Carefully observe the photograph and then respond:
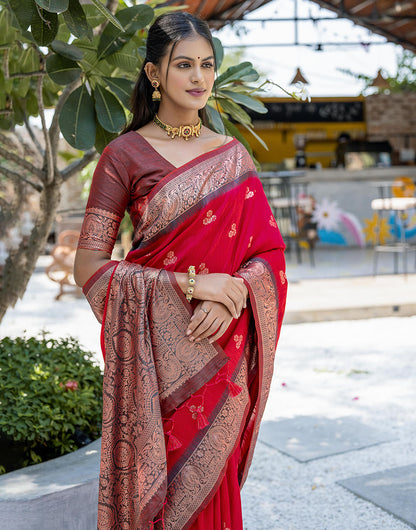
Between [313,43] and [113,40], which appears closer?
[113,40]

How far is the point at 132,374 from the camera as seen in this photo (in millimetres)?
1691

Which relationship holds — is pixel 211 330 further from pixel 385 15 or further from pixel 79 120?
pixel 385 15

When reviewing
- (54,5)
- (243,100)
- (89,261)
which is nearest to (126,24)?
(243,100)

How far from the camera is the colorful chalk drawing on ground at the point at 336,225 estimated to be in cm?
1163

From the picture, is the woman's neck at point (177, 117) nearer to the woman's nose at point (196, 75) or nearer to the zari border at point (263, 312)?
the woman's nose at point (196, 75)

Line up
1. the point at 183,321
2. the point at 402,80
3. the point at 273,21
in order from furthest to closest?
the point at 402,80 → the point at 273,21 → the point at 183,321

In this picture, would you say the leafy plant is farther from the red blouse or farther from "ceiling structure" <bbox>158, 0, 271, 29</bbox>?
"ceiling structure" <bbox>158, 0, 271, 29</bbox>

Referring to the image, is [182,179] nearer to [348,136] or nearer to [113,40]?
[113,40]

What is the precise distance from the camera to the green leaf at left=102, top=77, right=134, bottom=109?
224cm

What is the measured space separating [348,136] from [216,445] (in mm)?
14960

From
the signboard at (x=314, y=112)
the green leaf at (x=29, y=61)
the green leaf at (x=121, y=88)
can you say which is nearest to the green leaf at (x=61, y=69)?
the green leaf at (x=121, y=88)

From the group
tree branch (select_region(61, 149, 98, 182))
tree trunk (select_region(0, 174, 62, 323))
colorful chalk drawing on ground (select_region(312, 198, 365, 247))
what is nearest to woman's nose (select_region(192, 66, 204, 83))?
tree branch (select_region(61, 149, 98, 182))

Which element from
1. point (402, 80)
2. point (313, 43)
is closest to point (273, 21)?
point (313, 43)

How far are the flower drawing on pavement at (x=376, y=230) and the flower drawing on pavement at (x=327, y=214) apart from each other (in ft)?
1.79
